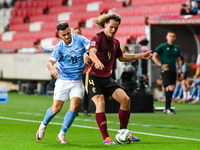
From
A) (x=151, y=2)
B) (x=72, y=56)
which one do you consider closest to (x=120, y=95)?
(x=72, y=56)

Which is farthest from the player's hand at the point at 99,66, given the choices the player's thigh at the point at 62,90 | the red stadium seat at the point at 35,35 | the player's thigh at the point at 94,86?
the red stadium seat at the point at 35,35

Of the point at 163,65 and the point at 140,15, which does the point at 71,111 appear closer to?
the point at 163,65

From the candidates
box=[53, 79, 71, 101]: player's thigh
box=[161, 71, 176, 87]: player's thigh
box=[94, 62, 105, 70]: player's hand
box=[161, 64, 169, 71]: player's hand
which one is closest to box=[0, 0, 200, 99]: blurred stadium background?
box=[161, 71, 176, 87]: player's thigh

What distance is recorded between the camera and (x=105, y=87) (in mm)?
6156

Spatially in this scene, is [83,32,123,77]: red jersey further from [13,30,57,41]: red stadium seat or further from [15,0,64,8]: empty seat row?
[15,0,64,8]: empty seat row

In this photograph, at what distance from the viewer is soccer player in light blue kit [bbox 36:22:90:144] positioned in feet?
20.3

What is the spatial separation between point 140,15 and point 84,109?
11.4 meters

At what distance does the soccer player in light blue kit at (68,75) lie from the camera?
6195 mm

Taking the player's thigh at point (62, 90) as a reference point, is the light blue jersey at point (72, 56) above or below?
above

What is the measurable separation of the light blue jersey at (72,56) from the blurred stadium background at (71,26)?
7202 millimetres

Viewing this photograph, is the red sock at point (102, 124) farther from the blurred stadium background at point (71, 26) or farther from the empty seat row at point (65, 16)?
the empty seat row at point (65, 16)

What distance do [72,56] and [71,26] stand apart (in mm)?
17947

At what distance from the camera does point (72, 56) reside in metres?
6.30

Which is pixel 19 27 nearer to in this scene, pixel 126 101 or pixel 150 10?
pixel 150 10
